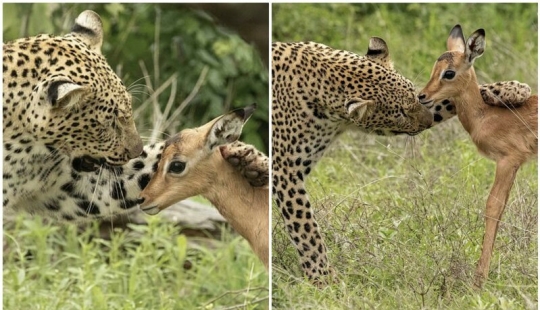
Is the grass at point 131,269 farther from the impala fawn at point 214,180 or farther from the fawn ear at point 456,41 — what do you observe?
the fawn ear at point 456,41

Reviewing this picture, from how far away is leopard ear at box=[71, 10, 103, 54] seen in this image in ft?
16.2

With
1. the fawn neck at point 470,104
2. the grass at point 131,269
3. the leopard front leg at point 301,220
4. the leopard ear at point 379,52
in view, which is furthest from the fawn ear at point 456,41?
the grass at point 131,269

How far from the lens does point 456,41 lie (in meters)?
5.01

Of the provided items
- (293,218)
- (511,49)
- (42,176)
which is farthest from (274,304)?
(511,49)

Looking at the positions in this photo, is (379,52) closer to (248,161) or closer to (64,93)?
(248,161)

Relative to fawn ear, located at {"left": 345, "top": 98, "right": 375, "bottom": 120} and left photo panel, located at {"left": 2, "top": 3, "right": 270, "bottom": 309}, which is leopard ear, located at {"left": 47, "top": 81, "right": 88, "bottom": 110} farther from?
fawn ear, located at {"left": 345, "top": 98, "right": 375, "bottom": 120}

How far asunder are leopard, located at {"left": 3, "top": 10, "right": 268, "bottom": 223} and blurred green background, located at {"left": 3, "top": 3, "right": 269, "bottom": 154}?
1.29 feet

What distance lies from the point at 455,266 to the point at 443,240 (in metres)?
0.11

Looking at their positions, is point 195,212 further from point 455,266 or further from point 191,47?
point 455,266

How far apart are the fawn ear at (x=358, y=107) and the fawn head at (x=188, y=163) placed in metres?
0.39

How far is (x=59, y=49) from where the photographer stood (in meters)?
4.77

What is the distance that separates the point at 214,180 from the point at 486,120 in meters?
1.12

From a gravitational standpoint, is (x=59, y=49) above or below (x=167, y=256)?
above

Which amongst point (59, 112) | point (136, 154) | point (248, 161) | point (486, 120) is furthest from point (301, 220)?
point (59, 112)
